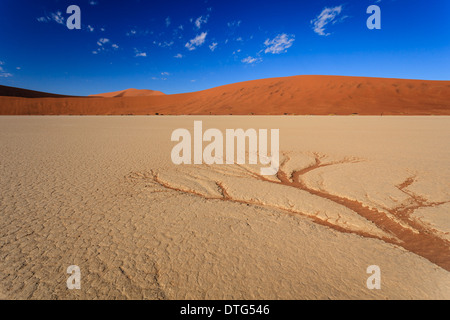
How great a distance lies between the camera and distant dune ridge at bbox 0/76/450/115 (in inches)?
1070

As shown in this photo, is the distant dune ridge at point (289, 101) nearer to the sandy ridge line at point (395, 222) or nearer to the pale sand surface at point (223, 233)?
the sandy ridge line at point (395, 222)

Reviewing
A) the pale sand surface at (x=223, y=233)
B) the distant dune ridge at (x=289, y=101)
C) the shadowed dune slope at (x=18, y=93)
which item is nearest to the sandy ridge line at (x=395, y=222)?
the pale sand surface at (x=223, y=233)

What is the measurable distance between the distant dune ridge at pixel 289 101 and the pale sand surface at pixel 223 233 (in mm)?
25162

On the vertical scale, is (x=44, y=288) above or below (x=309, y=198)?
below

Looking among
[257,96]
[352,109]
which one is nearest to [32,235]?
[352,109]

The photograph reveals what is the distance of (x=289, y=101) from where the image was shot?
107 ft

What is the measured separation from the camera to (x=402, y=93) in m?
31.2

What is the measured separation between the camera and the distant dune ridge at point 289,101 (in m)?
27.2

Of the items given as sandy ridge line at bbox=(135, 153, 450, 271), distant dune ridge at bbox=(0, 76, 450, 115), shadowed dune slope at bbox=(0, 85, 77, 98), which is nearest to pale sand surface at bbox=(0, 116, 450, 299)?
sandy ridge line at bbox=(135, 153, 450, 271)

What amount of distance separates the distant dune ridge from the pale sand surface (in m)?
25.2

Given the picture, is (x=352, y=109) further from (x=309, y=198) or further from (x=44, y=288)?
(x=44, y=288)

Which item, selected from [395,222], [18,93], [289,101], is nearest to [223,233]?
[395,222]

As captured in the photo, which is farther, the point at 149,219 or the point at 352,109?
the point at 352,109

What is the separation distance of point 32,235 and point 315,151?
5.72 metres
